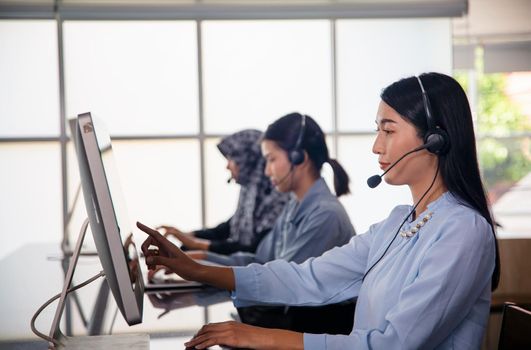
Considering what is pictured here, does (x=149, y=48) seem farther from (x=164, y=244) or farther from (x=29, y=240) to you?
(x=164, y=244)

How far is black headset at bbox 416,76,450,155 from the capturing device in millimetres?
1390

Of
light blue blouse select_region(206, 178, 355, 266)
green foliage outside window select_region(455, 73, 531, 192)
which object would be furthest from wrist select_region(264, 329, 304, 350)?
green foliage outside window select_region(455, 73, 531, 192)

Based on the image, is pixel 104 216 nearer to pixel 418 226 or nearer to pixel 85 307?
pixel 418 226

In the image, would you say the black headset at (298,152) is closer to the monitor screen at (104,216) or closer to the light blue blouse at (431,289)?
the light blue blouse at (431,289)

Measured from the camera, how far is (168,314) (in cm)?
198

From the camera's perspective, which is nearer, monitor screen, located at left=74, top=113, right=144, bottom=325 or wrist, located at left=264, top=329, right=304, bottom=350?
monitor screen, located at left=74, top=113, right=144, bottom=325

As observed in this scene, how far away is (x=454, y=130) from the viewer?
4.62 feet

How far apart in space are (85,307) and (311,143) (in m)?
0.97

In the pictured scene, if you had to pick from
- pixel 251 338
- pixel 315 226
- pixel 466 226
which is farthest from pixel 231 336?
pixel 315 226

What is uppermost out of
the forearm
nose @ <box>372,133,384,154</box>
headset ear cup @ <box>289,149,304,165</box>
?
nose @ <box>372,133,384,154</box>

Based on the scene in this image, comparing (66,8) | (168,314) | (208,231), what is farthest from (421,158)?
(66,8)

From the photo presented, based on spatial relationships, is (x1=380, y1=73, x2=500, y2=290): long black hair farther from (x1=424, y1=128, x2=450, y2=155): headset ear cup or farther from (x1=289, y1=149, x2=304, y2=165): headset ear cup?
(x1=289, y1=149, x2=304, y2=165): headset ear cup

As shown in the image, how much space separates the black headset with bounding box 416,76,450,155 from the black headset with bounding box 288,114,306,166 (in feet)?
4.12

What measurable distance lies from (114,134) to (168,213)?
710mm
